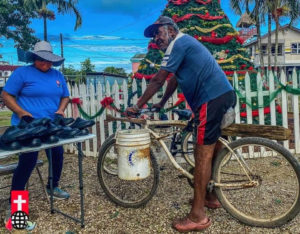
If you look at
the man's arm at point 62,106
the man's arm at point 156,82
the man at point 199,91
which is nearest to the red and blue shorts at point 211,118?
the man at point 199,91

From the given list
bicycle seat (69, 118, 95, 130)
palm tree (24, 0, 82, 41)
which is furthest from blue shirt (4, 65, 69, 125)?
palm tree (24, 0, 82, 41)

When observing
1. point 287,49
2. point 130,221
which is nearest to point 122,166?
point 130,221

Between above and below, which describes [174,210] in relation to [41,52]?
below

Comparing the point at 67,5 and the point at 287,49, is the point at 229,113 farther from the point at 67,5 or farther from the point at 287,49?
the point at 287,49

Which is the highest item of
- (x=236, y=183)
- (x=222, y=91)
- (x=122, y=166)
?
(x=222, y=91)

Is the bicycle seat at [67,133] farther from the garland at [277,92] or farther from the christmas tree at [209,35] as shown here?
the christmas tree at [209,35]

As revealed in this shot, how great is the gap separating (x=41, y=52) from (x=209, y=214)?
8.40 feet

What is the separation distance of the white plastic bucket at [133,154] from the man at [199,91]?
0.47 meters

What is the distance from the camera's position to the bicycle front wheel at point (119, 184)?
122 inches

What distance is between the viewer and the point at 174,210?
10.3ft

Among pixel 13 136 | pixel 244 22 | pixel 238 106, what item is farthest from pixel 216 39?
pixel 244 22

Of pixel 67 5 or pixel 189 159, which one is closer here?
pixel 189 159

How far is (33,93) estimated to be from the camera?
10.3ft

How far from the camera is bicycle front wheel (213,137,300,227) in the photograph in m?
2.58
